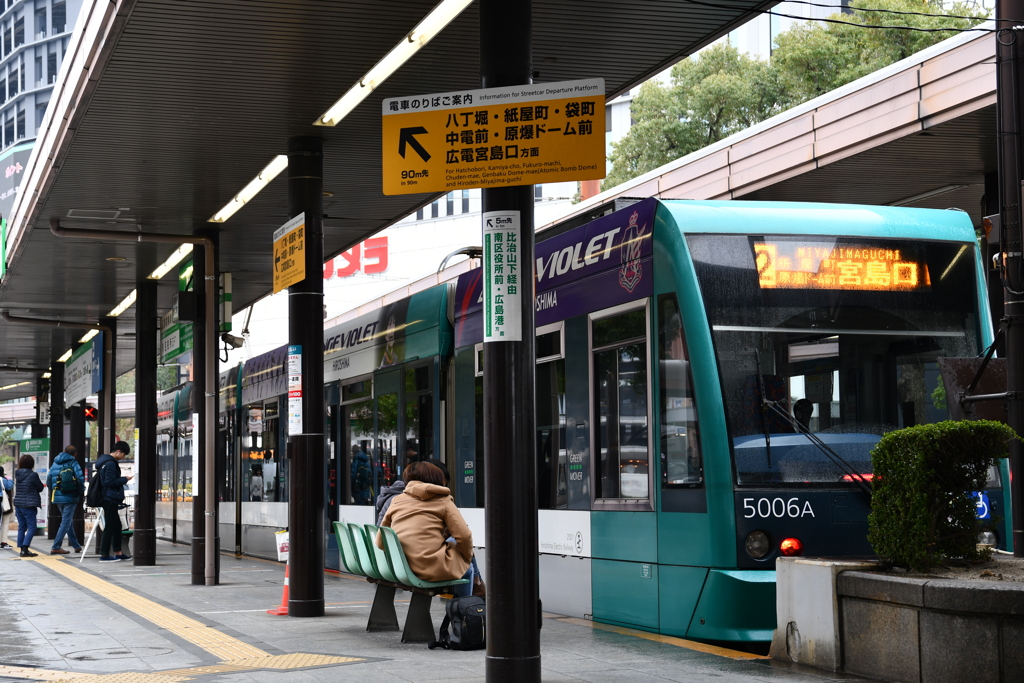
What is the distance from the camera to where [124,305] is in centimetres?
2203

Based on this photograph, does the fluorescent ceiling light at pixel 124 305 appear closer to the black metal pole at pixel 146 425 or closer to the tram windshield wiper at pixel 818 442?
the black metal pole at pixel 146 425

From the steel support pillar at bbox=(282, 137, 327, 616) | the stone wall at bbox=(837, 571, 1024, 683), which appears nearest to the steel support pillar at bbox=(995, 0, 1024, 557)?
the stone wall at bbox=(837, 571, 1024, 683)

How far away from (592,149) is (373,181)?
688cm

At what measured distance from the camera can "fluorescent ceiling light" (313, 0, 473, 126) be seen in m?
8.89

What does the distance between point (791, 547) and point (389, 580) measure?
306 centimetres

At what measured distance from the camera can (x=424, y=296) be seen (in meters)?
13.4

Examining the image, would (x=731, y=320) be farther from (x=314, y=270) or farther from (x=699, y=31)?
(x=314, y=270)

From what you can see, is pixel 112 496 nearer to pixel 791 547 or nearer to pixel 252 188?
pixel 252 188

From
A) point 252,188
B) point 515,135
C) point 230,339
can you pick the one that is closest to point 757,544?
point 515,135

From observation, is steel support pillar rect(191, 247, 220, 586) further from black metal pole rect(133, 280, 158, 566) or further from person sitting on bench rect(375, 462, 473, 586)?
person sitting on bench rect(375, 462, 473, 586)

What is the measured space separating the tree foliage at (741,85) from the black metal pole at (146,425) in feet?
74.6

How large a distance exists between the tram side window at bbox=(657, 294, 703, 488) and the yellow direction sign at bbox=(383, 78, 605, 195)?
1878 millimetres

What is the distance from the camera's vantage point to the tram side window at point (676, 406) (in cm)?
841

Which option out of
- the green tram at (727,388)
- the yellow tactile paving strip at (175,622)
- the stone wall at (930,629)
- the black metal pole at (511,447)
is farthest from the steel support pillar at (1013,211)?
the yellow tactile paving strip at (175,622)
